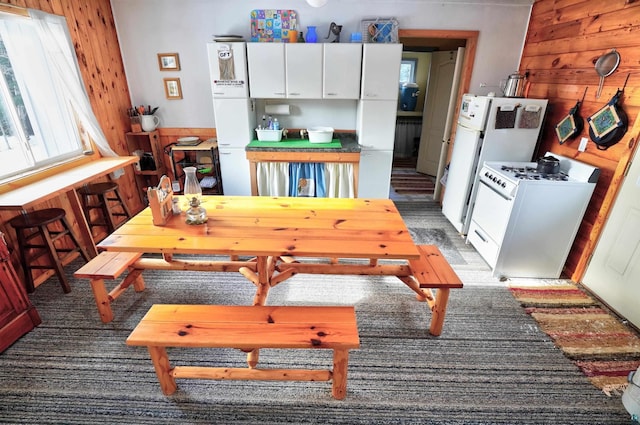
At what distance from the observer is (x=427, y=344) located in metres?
2.02

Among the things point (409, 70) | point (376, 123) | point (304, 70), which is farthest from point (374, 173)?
point (409, 70)

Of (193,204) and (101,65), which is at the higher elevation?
(101,65)

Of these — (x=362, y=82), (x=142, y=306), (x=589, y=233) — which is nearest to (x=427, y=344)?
(x=589, y=233)

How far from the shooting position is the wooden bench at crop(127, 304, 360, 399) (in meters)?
1.48

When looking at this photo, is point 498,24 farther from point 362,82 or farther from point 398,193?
point 398,193

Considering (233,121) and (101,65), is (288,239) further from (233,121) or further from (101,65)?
(101,65)

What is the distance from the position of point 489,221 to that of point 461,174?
792mm

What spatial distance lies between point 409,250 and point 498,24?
3.24 meters

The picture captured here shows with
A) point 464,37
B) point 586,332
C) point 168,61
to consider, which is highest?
point 464,37

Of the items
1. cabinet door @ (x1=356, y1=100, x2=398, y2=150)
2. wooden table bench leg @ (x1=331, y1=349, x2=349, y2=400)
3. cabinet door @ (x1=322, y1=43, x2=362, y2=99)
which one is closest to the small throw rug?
wooden table bench leg @ (x1=331, y1=349, x2=349, y2=400)

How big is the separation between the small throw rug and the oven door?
376mm

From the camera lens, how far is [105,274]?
2021mm

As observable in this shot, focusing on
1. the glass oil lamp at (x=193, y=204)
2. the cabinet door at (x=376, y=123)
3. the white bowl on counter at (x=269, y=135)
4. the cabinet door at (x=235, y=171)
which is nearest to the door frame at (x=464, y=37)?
the cabinet door at (x=376, y=123)

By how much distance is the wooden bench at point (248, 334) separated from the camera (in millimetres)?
1480
